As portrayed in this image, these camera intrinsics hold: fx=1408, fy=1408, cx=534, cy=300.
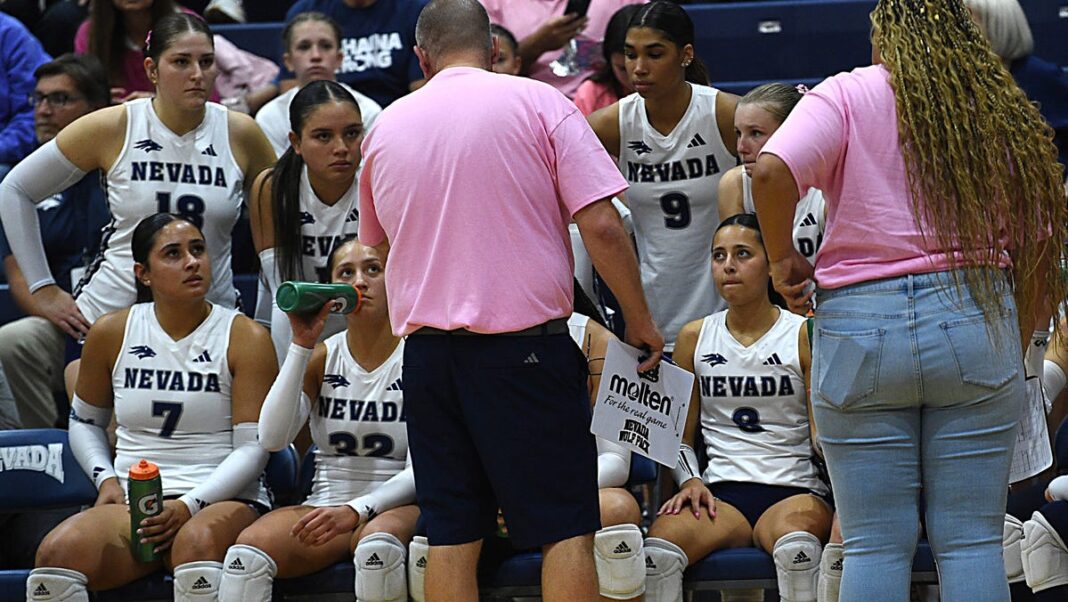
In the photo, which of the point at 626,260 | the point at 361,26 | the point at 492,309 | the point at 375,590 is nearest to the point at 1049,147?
the point at 626,260

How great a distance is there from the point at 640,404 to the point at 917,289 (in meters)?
0.85

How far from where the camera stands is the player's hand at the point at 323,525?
3742mm

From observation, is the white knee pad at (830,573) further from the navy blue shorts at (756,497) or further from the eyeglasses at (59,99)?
the eyeglasses at (59,99)

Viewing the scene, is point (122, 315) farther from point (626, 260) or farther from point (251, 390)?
point (626, 260)

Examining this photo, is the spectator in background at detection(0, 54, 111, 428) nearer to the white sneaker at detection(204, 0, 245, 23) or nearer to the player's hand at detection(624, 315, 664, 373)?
the white sneaker at detection(204, 0, 245, 23)

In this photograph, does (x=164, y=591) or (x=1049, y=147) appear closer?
(x=1049, y=147)

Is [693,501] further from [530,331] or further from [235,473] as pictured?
[235,473]

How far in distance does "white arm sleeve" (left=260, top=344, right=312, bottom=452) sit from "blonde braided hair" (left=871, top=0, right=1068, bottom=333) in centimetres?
182

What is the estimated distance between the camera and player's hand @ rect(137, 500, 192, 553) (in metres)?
3.73

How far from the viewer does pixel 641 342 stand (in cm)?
307

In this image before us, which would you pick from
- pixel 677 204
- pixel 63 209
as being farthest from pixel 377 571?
pixel 63 209

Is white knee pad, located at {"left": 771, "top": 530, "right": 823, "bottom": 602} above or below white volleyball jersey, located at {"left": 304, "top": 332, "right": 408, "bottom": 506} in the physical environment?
below

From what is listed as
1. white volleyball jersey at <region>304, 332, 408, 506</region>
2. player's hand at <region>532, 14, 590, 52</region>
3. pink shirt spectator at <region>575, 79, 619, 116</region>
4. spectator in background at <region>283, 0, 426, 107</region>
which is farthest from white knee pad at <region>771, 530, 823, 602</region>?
spectator in background at <region>283, 0, 426, 107</region>

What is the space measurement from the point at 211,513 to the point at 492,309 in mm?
1389
